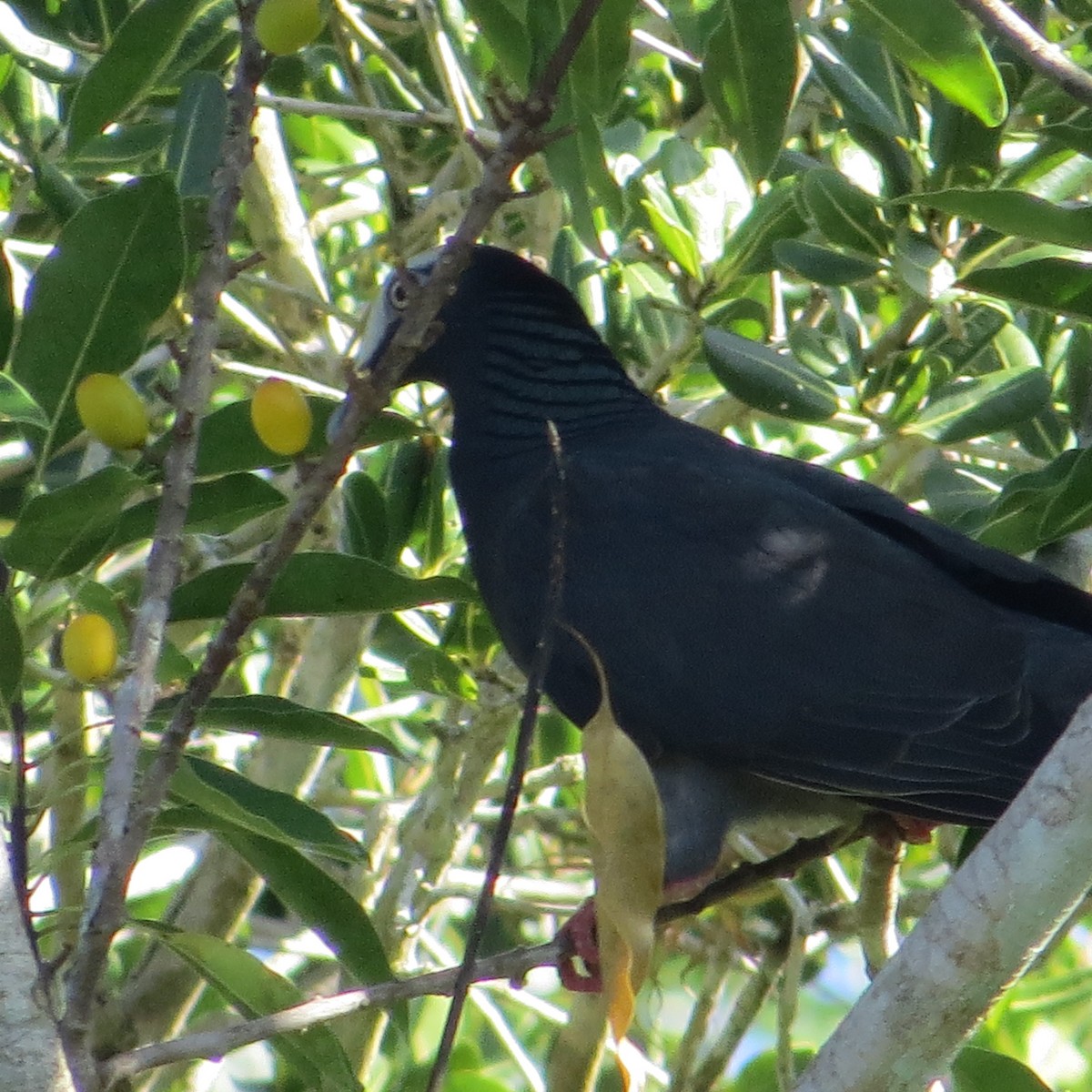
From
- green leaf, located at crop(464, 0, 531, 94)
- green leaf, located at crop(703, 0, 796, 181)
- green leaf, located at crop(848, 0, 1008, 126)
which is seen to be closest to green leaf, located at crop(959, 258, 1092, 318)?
green leaf, located at crop(848, 0, 1008, 126)

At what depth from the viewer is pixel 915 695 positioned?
2838 mm

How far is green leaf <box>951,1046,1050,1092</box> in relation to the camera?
2549 mm

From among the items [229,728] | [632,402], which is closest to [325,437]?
[229,728]

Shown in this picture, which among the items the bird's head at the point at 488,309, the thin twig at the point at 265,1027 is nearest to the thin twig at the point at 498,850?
the thin twig at the point at 265,1027

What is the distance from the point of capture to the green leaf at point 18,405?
2.04m

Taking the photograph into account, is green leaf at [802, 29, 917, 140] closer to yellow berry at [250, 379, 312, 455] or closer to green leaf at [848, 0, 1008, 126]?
green leaf at [848, 0, 1008, 126]

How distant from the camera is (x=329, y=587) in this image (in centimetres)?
231

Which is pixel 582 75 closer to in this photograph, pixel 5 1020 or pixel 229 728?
pixel 229 728

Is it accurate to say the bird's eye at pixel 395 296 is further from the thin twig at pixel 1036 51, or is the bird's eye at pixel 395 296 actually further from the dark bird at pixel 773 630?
the thin twig at pixel 1036 51

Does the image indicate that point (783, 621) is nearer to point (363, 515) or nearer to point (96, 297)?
point (363, 515)

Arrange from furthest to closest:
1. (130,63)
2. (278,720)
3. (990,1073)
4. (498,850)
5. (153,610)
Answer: (990,1073) → (130,63) → (278,720) → (153,610) → (498,850)

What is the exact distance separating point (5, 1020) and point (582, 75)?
1.53 m

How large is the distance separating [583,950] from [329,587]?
0.79m

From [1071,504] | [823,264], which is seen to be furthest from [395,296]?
[1071,504]
